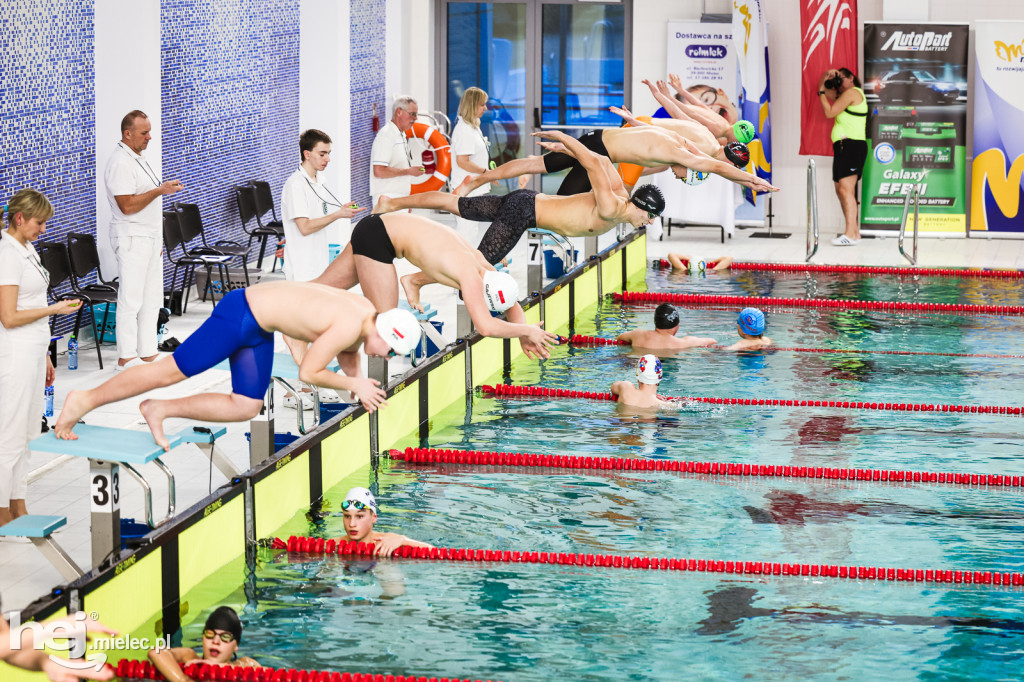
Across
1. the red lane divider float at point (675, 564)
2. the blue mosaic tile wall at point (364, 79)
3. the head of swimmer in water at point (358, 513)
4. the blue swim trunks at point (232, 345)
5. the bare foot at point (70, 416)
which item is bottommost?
the red lane divider float at point (675, 564)

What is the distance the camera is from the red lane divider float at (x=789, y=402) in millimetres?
8234

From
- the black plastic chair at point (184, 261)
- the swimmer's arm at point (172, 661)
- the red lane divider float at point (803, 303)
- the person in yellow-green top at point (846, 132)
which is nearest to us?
the swimmer's arm at point (172, 661)

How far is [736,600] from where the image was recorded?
5340 millimetres

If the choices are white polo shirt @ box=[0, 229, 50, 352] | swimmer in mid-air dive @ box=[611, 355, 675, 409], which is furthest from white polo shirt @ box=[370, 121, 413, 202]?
white polo shirt @ box=[0, 229, 50, 352]

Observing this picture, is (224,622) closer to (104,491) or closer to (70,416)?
(104,491)

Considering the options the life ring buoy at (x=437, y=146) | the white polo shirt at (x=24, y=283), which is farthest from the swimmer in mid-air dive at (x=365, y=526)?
the life ring buoy at (x=437, y=146)

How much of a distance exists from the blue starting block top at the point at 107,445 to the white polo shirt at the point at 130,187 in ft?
12.5

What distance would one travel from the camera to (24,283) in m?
5.56

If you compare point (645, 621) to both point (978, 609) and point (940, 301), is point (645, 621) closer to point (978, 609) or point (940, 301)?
point (978, 609)

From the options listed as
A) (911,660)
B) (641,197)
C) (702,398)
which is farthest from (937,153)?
(911,660)

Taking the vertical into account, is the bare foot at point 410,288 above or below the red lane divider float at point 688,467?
above

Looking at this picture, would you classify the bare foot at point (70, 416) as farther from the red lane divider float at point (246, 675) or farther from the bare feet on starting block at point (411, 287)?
the bare feet on starting block at point (411, 287)

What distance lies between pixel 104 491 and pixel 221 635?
67 centimetres

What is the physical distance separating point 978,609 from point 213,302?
7221mm
